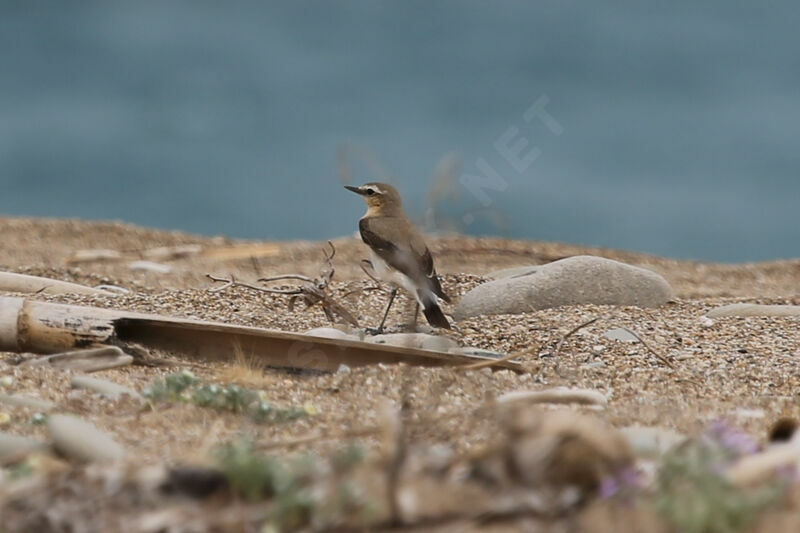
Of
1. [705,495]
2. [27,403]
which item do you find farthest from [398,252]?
[705,495]

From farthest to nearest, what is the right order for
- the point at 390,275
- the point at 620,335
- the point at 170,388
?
the point at 390,275 → the point at 620,335 → the point at 170,388

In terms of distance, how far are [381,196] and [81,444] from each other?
15.4 feet

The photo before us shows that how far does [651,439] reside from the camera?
3.71 meters

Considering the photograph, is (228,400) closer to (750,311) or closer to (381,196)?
(381,196)

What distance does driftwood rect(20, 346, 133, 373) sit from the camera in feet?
17.7

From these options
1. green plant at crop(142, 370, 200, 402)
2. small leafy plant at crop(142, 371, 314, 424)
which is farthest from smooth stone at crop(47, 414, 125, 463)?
green plant at crop(142, 370, 200, 402)

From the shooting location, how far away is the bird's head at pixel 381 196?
26.0ft

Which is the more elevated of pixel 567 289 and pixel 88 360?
pixel 567 289

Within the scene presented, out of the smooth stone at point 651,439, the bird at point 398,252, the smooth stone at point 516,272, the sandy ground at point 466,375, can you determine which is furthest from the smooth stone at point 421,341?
the smooth stone at point 516,272

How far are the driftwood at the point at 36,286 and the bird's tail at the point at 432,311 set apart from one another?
7.87ft

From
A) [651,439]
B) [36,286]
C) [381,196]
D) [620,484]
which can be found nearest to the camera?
[620,484]

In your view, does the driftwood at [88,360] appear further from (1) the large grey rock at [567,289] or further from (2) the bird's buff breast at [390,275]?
(1) the large grey rock at [567,289]

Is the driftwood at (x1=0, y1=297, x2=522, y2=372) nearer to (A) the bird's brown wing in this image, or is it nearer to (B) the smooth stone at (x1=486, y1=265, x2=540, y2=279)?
(A) the bird's brown wing

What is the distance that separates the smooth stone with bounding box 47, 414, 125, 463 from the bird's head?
4594mm
